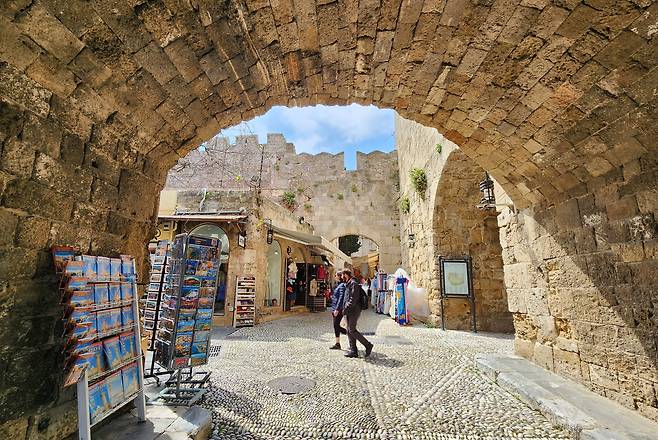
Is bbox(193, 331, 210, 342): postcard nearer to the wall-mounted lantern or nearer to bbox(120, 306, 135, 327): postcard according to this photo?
bbox(120, 306, 135, 327): postcard

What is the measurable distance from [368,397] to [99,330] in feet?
8.97

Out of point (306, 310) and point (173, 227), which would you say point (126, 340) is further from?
point (306, 310)

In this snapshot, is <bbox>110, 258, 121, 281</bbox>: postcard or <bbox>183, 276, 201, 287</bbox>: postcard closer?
<bbox>110, 258, 121, 281</bbox>: postcard

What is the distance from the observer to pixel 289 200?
15.8m

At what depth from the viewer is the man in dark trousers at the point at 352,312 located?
17.4 ft

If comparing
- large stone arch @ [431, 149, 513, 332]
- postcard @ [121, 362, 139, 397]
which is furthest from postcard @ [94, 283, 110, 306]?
large stone arch @ [431, 149, 513, 332]

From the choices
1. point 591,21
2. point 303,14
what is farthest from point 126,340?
point 591,21

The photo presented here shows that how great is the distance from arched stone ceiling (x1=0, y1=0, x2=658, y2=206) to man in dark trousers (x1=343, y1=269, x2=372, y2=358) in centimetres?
335

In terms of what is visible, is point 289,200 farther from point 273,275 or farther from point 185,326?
point 185,326

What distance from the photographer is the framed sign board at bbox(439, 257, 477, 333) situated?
25.9ft

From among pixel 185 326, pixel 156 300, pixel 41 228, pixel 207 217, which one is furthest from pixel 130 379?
pixel 207 217

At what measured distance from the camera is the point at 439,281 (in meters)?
8.19

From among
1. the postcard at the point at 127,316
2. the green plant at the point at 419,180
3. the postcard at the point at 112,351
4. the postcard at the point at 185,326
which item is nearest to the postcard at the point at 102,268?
the postcard at the point at 127,316

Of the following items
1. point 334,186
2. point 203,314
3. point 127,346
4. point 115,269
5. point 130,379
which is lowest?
point 130,379
